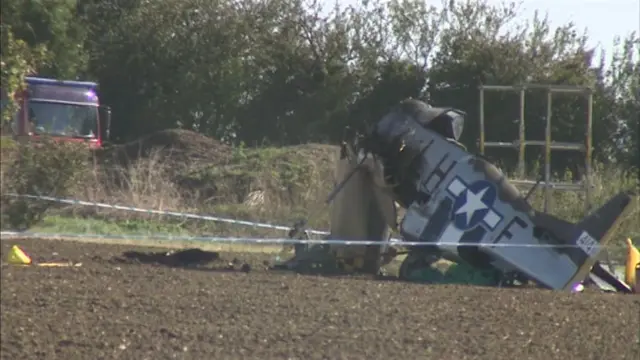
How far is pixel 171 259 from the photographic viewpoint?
14664 mm

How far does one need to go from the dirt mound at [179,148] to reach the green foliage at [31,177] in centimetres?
1988

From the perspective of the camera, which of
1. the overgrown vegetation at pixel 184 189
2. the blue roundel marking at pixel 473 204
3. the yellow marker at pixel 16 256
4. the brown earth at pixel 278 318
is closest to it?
the yellow marker at pixel 16 256

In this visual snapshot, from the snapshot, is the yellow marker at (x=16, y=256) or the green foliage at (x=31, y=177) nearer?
the green foliage at (x=31, y=177)

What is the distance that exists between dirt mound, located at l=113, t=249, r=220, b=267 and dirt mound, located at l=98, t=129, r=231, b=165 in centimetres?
1361

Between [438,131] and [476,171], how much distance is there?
31.7 inches

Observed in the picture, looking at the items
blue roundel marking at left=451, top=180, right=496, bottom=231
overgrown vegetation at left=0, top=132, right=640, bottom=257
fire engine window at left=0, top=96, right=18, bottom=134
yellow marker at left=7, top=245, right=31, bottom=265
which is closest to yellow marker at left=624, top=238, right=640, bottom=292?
overgrown vegetation at left=0, top=132, right=640, bottom=257

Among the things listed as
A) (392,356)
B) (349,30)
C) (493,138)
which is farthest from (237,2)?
(392,356)

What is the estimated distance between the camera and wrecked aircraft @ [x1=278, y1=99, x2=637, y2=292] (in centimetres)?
1455

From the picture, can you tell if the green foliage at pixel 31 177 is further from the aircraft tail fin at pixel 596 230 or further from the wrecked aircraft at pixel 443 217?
the aircraft tail fin at pixel 596 230

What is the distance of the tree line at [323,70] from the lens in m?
36.1

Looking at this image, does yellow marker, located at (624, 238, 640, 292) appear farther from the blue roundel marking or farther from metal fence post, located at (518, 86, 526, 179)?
metal fence post, located at (518, 86, 526, 179)

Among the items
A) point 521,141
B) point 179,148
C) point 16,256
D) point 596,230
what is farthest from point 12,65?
point 179,148

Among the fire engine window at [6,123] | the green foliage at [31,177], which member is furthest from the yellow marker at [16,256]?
the fire engine window at [6,123]

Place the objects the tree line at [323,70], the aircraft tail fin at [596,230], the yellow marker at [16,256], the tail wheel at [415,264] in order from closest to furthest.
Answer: the yellow marker at [16,256]
the aircraft tail fin at [596,230]
the tail wheel at [415,264]
the tree line at [323,70]
